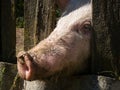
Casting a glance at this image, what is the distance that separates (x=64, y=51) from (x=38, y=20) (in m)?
0.87

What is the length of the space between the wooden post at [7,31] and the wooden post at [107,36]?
3.98 ft

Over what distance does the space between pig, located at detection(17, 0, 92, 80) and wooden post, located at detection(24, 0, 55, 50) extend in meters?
0.21

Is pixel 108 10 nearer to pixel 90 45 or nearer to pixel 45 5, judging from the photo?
pixel 90 45

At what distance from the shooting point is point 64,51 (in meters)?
3.22

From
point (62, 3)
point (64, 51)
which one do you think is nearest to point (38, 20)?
point (62, 3)

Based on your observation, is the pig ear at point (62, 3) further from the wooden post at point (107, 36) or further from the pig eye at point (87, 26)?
the wooden post at point (107, 36)

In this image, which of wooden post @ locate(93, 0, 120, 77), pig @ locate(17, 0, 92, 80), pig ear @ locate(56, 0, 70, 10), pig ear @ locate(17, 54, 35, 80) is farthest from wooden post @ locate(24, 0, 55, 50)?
pig ear @ locate(17, 54, 35, 80)

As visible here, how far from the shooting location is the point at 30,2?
407 centimetres

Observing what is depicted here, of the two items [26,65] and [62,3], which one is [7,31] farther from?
[26,65]

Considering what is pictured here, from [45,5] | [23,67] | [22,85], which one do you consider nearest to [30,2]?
[45,5]

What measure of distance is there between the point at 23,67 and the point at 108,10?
78 cm

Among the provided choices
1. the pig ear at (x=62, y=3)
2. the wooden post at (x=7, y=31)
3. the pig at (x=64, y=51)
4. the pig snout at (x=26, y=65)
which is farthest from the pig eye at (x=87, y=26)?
the wooden post at (x=7, y=31)

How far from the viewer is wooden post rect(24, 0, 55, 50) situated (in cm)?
396

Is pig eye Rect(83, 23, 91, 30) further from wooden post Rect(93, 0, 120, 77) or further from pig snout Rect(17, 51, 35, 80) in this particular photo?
pig snout Rect(17, 51, 35, 80)
